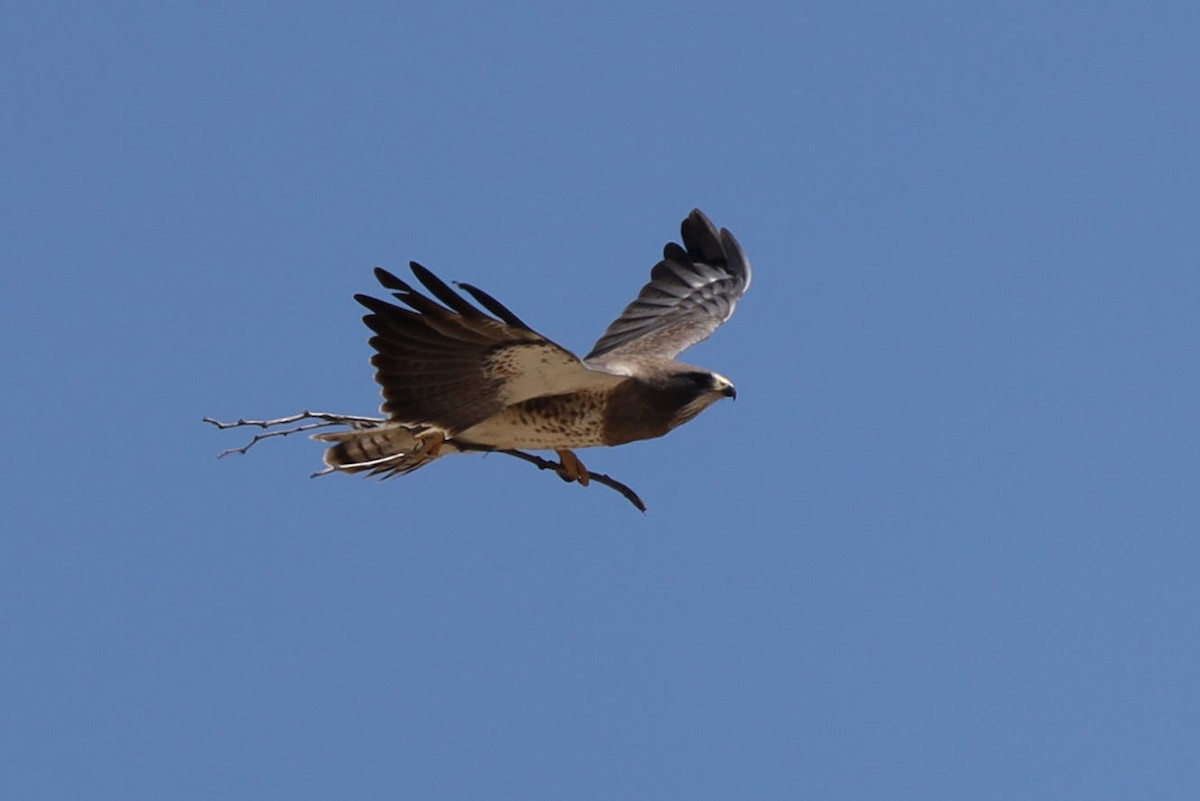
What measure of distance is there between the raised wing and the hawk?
155 mm

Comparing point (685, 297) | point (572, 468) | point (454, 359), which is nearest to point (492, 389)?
point (454, 359)

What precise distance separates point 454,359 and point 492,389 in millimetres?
276

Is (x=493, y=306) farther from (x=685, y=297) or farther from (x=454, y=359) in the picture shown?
(x=685, y=297)

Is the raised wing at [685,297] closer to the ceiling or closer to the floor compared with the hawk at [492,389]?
closer to the ceiling

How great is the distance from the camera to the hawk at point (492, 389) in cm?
818

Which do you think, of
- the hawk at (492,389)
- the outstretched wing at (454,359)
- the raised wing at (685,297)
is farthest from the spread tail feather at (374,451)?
the raised wing at (685,297)

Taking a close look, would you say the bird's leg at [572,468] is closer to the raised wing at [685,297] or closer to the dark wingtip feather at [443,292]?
the raised wing at [685,297]

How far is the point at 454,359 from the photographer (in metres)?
8.38

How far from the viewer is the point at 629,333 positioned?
35.5 ft

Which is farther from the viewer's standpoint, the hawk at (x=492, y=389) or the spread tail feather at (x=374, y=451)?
the spread tail feather at (x=374, y=451)

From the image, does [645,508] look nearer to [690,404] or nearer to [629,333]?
[690,404]

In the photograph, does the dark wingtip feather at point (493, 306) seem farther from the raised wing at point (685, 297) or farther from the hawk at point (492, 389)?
the raised wing at point (685, 297)

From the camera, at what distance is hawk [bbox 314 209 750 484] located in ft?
26.8

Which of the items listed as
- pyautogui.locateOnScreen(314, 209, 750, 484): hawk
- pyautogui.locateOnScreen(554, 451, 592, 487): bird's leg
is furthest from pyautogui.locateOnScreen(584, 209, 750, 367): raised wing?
pyautogui.locateOnScreen(554, 451, 592, 487): bird's leg
